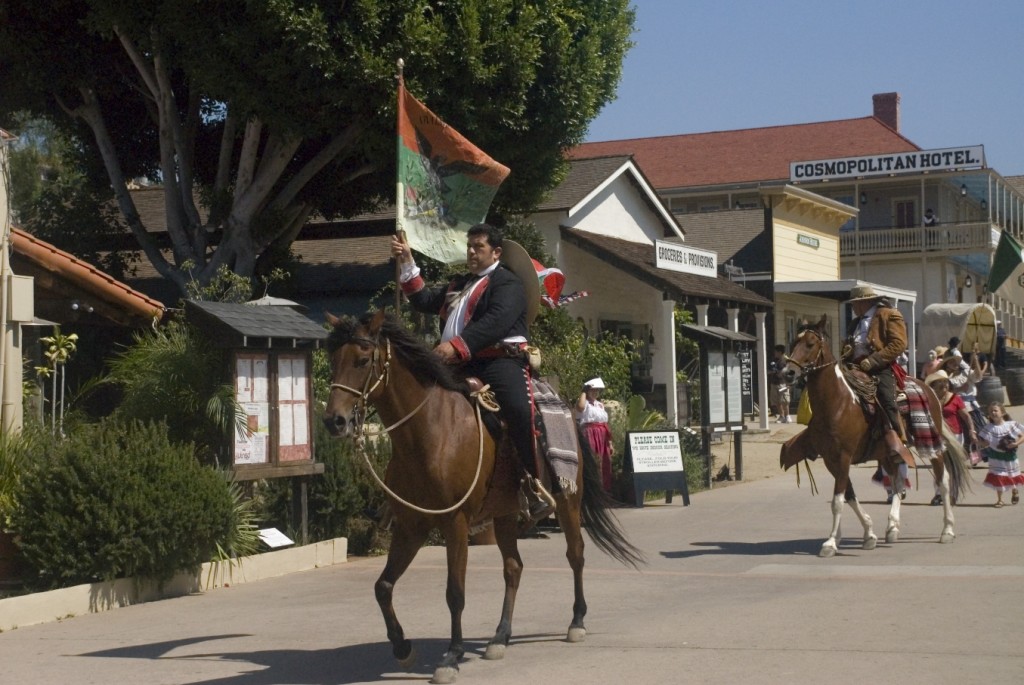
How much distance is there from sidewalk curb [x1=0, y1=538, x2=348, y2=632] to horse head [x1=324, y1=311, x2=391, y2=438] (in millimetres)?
4034

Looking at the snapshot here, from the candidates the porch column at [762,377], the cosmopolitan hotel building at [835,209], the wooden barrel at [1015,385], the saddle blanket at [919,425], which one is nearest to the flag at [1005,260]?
the cosmopolitan hotel building at [835,209]

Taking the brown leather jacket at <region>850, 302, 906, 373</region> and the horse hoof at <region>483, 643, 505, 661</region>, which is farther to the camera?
the brown leather jacket at <region>850, 302, 906, 373</region>

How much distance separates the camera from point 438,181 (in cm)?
1159

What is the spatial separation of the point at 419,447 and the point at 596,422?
10137 millimetres

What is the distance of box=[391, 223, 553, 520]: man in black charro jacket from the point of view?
26.9ft

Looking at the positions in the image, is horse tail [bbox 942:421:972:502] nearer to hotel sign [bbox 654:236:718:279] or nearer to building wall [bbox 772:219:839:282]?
hotel sign [bbox 654:236:718:279]

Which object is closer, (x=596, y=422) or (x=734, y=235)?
(x=596, y=422)

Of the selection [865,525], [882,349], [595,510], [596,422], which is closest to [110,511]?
[595,510]

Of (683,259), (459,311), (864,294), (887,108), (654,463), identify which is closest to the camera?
(459,311)

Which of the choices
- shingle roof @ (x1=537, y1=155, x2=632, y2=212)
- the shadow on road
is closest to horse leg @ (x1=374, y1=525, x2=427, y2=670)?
the shadow on road

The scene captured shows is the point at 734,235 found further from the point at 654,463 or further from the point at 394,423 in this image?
the point at 394,423

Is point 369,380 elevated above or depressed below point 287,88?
below

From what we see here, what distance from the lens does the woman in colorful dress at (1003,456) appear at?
57.5ft

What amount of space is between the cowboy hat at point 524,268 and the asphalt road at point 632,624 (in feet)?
7.31
